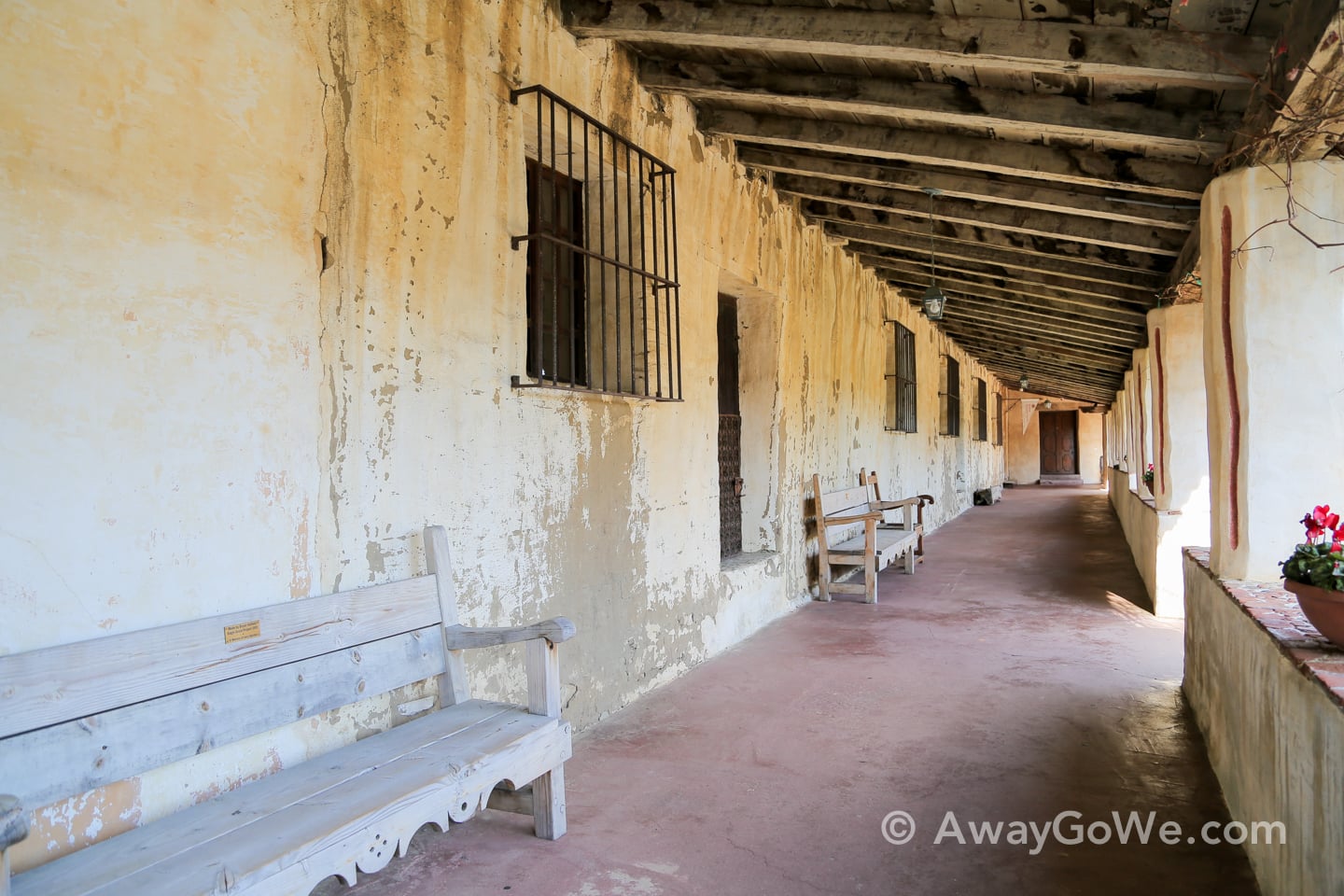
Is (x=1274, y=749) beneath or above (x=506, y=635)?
beneath

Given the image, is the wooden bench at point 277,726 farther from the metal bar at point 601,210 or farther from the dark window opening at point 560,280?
the metal bar at point 601,210

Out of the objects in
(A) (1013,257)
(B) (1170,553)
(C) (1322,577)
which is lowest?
(B) (1170,553)

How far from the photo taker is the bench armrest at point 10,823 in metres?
1.23

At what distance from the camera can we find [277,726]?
2.05 metres

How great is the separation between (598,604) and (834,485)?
3.89m

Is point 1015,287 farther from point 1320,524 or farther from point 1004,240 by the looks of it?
point 1320,524

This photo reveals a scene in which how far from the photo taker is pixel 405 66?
8.52ft

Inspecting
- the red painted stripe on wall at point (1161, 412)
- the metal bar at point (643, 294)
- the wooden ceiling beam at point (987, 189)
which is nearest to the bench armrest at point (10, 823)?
the metal bar at point (643, 294)

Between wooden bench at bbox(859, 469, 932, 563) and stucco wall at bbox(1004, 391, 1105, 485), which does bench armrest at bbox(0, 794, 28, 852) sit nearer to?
wooden bench at bbox(859, 469, 932, 563)

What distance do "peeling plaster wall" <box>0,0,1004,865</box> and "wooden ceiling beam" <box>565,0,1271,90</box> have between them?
1.25 ft

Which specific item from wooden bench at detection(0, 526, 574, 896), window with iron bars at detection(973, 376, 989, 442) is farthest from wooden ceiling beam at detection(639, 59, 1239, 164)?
window with iron bars at detection(973, 376, 989, 442)

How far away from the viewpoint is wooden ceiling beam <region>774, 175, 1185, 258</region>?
4.81 meters

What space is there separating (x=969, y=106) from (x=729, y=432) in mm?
2574

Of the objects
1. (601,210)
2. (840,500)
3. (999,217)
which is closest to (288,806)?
(601,210)
